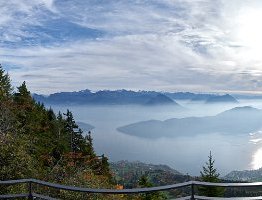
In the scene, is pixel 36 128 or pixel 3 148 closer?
pixel 3 148

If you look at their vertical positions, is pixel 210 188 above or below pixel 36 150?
below

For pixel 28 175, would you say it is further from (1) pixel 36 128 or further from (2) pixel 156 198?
(1) pixel 36 128

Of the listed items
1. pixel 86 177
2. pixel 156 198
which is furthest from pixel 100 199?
pixel 156 198

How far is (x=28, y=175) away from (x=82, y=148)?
143 ft

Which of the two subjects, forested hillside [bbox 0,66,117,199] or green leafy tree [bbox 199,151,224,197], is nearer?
forested hillside [bbox 0,66,117,199]

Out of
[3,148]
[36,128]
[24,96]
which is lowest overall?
[3,148]

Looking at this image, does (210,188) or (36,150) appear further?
(210,188)

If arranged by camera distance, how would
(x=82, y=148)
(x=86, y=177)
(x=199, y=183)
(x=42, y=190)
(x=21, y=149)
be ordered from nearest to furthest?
(x=199, y=183), (x=42, y=190), (x=21, y=149), (x=86, y=177), (x=82, y=148)

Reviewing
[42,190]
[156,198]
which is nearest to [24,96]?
[156,198]

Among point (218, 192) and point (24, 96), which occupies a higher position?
point (24, 96)

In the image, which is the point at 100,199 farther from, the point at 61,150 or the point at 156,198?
the point at 61,150

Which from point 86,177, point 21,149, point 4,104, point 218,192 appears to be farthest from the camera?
point 218,192

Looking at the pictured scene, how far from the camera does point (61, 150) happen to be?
5147 cm

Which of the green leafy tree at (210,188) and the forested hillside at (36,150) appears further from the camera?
the green leafy tree at (210,188)
